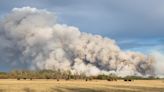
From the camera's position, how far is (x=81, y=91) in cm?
9438

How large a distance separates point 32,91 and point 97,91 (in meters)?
14.8

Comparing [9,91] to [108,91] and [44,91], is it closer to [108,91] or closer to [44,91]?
[44,91]

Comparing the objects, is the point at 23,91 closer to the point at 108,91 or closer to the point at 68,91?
the point at 68,91

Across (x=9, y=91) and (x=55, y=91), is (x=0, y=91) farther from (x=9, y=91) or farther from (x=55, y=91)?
(x=55, y=91)

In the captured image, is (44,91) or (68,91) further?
(68,91)

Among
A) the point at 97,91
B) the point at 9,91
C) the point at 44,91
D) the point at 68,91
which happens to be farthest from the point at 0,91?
the point at 97,91

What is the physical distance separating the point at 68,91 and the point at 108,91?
9.77 m

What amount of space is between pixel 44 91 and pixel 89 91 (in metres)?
10.7

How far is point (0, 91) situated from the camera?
90000 mm

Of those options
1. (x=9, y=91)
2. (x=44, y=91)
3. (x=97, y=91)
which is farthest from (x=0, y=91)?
(x=97, y=91)

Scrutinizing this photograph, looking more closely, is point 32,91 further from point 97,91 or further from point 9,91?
point 97,91

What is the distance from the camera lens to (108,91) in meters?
92.3

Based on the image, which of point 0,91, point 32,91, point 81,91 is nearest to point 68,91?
point 81,91

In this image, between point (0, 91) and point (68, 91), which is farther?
point (68, 91)
